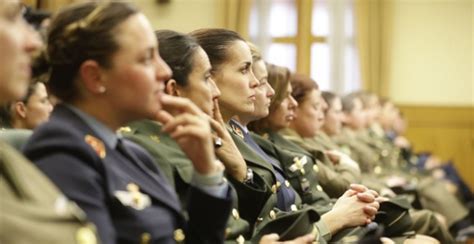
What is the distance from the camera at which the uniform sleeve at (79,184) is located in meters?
1.64

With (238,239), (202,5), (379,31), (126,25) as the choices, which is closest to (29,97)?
(238,239)

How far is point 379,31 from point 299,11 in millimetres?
A: 1005

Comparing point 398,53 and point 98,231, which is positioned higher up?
point 98,231

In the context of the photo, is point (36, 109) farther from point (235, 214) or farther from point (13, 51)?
point (13, 51)

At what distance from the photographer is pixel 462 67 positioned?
10383 millimetres

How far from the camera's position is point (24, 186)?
1487mm

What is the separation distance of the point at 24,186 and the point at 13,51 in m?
0.24

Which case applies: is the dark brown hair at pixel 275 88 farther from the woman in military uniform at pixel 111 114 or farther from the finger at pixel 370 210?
the woman in military uniform at pixel 111 114

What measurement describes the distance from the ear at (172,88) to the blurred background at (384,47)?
7.48 meters

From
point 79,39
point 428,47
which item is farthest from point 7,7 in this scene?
point 428,47

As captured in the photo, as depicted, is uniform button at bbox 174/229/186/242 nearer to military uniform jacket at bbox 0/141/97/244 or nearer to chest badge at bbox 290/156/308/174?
military uniform jacket at bbox 0/141/97/244

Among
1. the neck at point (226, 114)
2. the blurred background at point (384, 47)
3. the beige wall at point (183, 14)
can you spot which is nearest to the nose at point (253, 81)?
the neck at point (226, 114)

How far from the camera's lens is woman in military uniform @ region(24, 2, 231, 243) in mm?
1711

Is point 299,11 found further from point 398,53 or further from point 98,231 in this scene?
point 98,231
